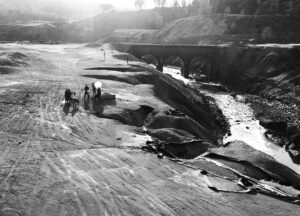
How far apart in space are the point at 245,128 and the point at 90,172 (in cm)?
3064

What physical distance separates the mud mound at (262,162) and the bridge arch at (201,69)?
202 ft

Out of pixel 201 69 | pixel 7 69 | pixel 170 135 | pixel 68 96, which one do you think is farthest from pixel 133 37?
pixel 170 135

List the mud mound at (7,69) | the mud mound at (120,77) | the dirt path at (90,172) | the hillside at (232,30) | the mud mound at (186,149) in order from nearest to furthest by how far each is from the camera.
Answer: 1. the dirt path at (90,172)
2. the mud mound at (186,149)
3. the mud mound at (7,69)
4. the mud mound at (120,77)
5. the hillside at (232,30)

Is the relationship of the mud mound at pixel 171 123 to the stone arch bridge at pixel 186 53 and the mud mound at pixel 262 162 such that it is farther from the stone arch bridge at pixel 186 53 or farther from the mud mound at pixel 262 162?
the stone arch bridge at pixel 186 53

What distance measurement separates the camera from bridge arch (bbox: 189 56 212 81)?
3362 inches

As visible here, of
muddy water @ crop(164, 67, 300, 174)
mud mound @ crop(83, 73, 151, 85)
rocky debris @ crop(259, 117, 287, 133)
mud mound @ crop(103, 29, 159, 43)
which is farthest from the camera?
mud mound @ crop(103, 29, 159, 43)

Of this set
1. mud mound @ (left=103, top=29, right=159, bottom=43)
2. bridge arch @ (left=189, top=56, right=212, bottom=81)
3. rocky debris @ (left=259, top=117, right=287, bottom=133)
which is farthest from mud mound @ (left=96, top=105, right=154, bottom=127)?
mud mound @ (left=103, top=29, right=159, bottom=43)

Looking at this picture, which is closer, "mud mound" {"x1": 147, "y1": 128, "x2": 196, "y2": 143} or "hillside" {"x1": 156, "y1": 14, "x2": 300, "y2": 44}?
"mud mound" {"x1": 147, "y1": 128, "x2": 196, "y2": 143}

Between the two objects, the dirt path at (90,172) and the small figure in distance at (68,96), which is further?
the small figure in distance at (68,96)

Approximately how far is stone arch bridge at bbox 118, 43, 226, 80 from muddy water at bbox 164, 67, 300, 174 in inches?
732

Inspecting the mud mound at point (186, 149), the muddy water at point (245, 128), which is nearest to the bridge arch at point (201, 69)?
the muddy water at point (245, 128)

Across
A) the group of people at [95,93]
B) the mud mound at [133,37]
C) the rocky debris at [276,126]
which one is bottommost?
the rocky debris at [276,126]

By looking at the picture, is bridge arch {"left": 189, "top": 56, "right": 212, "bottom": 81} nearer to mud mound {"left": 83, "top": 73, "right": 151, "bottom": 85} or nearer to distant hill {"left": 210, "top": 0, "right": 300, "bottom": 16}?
distant hill {"left": 210, "top": 0, "right": 300, "bottom": 16}

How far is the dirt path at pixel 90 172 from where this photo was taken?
1535 cm
